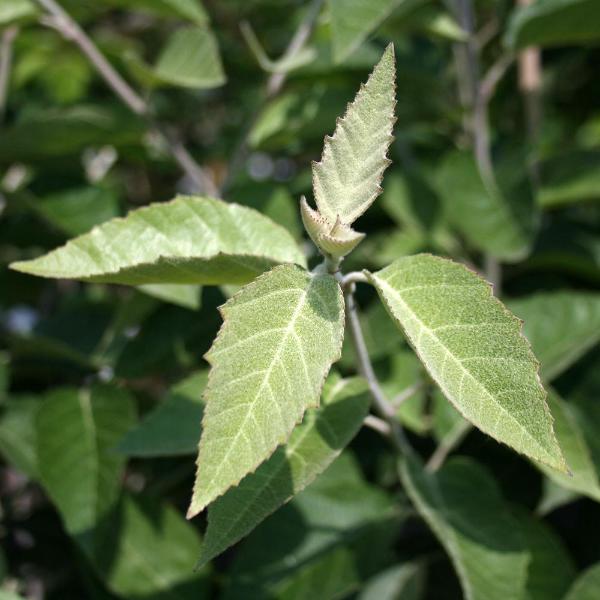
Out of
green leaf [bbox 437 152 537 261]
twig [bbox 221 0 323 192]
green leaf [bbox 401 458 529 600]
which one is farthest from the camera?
twig [bbox 221 0 323 192]

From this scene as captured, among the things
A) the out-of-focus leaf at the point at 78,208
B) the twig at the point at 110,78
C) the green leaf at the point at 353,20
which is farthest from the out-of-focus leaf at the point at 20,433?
the green leaf at the point at 353,20

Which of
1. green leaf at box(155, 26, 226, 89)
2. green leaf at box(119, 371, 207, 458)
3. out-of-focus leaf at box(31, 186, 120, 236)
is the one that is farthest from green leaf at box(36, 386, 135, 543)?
green leaf at box(155, 26, 226, 89)

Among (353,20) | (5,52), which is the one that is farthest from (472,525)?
(5,52)

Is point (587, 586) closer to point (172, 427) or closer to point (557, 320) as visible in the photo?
point (557, 320)

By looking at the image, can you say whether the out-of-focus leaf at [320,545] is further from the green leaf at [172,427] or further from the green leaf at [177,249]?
the green leaf at [177,249]

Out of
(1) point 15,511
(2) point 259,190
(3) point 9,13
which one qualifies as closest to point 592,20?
(2) point 259,190

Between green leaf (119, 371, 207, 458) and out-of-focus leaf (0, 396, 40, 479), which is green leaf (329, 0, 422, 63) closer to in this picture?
green leaf (119, 371, 207, 458)
